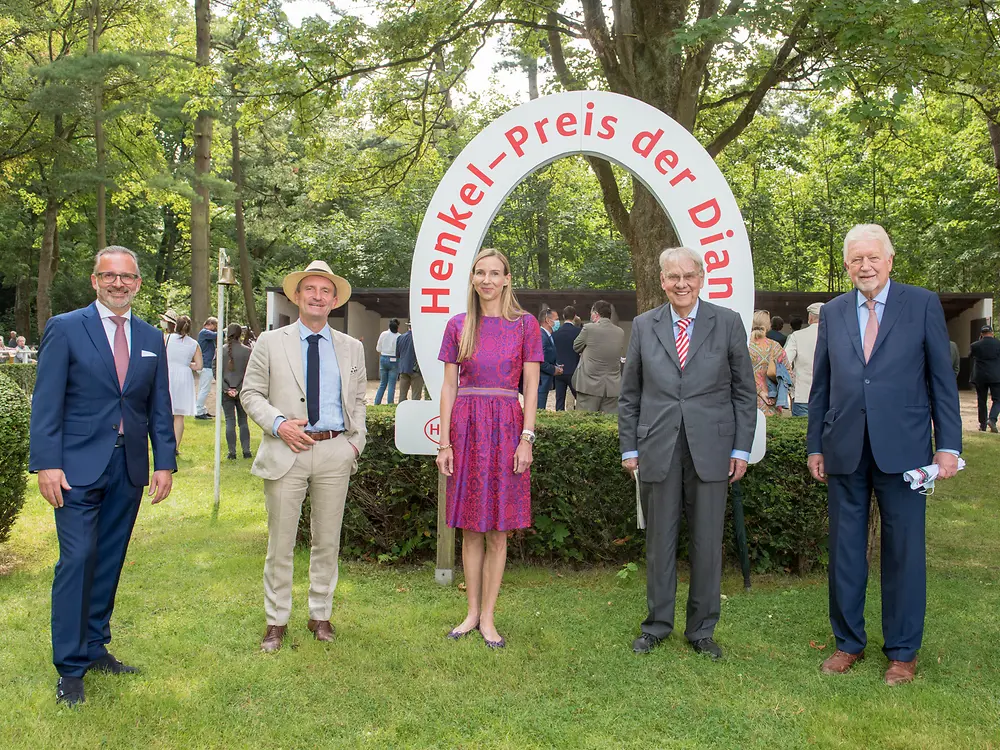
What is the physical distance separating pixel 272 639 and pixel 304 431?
105cm

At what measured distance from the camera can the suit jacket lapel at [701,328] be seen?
403 centimetres

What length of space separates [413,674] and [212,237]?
34.8 m

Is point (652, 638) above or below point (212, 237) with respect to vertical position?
below

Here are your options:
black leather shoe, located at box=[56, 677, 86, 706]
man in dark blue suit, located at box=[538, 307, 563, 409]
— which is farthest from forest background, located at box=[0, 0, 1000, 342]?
black leather shoe, located at box=[56, 677, 86, 706]

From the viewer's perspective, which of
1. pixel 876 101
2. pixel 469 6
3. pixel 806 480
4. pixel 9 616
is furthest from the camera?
pixel 469 6

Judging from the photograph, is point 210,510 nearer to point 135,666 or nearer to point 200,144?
point 135,666

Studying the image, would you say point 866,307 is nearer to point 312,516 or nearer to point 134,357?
point 312,516

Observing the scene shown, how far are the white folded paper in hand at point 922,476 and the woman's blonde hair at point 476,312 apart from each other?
1.96 meters

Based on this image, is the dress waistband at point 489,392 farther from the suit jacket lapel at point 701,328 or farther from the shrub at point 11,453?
the shrub at point 11,453

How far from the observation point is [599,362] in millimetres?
9812

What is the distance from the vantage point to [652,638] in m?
4.13

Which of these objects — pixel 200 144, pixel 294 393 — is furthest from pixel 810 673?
pixel 200 144

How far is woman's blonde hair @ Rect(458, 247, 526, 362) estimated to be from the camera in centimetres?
413

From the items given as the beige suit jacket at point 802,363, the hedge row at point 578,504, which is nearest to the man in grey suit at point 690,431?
the hedge row at point 578,504
